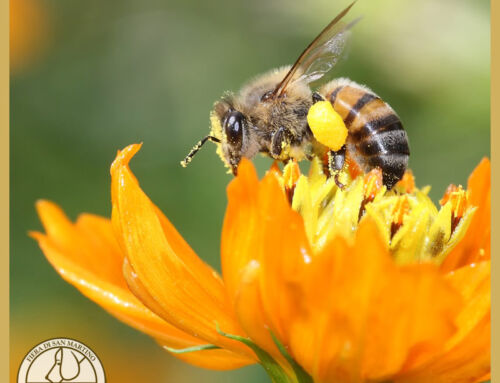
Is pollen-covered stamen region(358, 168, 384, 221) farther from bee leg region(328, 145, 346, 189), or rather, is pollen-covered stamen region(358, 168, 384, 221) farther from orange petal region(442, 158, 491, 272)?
orange petal region(442, 158, 491, 272)

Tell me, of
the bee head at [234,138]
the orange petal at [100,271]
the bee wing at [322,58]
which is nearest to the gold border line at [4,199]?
the orange petal at [100,271]

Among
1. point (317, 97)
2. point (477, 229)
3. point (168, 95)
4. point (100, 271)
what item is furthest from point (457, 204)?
point (168, 95)

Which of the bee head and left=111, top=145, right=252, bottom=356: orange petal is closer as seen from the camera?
left=111, top=145, right=252, bottom=356: orange petal

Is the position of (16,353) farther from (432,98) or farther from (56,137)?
(432,98)

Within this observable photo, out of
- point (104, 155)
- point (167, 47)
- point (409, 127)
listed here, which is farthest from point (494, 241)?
point (167, 47)

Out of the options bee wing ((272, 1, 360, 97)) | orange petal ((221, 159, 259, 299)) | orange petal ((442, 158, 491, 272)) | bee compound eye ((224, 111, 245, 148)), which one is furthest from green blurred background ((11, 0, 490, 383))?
orange petal ((221, 159, 259, 299))

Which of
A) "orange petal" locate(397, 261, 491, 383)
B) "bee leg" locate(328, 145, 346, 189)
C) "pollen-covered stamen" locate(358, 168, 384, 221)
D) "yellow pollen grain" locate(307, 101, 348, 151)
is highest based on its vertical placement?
"yellow pollen grain" locate(307, 101, 348, 151)
